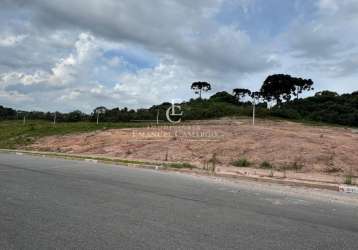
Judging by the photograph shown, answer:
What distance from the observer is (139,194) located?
28.4ft

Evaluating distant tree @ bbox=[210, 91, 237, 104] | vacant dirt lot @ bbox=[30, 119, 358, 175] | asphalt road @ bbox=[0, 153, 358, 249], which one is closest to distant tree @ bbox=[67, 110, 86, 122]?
vacant dirt lot @ bbox=[30, 119, 358, 175]

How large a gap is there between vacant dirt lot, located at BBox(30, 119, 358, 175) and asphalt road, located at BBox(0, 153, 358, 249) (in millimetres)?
6306

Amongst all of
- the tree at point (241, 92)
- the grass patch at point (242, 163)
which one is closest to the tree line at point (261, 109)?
the tree at point (241, 92)

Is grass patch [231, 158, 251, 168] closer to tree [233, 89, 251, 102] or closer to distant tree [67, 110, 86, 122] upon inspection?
distant tree [67, 110, 86, 122]

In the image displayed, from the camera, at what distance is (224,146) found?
19875mm

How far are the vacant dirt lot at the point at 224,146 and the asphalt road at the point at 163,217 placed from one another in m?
6.31

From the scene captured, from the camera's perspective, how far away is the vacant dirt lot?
1566 centimetres

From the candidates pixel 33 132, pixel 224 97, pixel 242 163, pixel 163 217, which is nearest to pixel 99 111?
pixel 33 132

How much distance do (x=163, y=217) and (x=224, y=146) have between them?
1378 centimetres

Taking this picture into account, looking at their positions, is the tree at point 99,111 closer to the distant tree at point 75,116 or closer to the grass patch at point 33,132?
the distant tree at point 75,116

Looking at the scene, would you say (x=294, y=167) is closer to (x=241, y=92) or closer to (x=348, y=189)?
(x=348, y=189)

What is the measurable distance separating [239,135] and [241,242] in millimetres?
17506

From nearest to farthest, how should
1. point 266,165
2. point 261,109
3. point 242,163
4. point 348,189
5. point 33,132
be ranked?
point 348,189 → point 266,165 → point 242,163 → point 33,132 → point 261,109

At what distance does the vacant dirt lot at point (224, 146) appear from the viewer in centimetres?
1566
